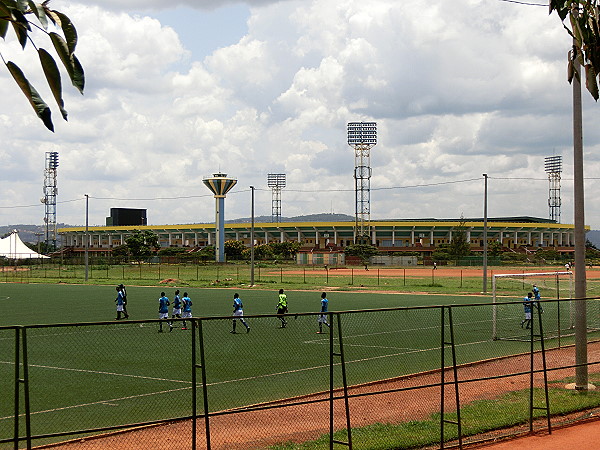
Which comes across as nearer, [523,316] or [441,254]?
[523,316]

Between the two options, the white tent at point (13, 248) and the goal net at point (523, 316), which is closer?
the goal net at point (523, 316)

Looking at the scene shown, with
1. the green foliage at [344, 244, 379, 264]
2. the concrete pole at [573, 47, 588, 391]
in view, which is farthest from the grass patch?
the green foliage at [344, 244, 379, 264]

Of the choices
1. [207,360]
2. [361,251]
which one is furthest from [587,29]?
[361,251]

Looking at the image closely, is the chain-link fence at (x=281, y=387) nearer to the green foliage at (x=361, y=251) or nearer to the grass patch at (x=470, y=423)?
the grass patch at (x=470, y=423)

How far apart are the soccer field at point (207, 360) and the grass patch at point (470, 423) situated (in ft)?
6.84

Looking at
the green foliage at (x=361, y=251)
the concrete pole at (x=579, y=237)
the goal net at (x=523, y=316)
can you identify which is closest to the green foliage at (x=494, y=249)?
the green foliage at (x=361, y=251)

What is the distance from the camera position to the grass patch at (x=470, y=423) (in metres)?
12.3

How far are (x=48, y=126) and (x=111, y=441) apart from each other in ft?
33.4

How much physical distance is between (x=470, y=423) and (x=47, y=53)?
1215cm

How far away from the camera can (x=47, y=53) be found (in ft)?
11.2

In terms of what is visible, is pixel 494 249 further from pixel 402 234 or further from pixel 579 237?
pixel 579 237

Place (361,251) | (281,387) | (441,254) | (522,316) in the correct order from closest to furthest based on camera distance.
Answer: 1. (281,387)
2. (522,316)
3. (441,254)
4. (361,251)

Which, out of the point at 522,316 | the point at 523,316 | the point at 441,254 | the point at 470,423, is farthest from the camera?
the point at 441,254

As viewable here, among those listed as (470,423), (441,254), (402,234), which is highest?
(402,234)
